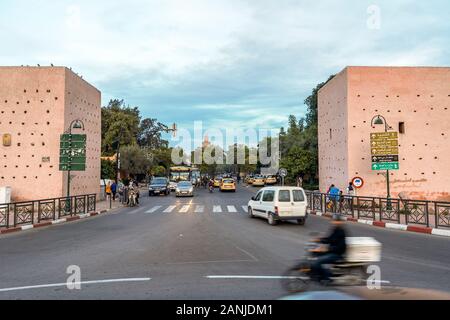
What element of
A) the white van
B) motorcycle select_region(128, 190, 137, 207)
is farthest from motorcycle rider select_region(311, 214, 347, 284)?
motorcycle select_region(128, 190, 137, 207)

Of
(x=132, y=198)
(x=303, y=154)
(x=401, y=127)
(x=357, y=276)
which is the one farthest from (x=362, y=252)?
(x=303, y=154)

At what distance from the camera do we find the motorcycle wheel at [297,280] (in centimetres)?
615

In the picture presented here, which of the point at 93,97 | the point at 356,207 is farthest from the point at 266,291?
the point at 93,97

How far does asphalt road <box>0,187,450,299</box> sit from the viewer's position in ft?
20.1

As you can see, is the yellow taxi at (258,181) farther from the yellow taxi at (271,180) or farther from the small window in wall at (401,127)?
the small window in wall at (401,127)

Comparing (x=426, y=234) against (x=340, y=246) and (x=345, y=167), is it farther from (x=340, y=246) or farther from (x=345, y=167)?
(x=345, y=167)

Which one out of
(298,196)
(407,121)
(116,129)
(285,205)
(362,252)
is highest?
(116,129)

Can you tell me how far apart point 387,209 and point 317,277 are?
43.1 feet

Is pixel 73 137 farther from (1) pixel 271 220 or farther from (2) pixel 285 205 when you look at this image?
(2) pixel 285 205

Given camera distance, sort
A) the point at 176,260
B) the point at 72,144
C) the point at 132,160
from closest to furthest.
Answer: the point at 176,260 < the point at 72,144 < the point at 132,160

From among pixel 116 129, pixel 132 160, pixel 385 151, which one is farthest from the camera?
pixel 116 129

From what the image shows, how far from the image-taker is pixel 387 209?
58.0 feet

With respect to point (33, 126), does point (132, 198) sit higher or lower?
lower

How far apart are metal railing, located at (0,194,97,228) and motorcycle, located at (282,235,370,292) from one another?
1284 centimetres
